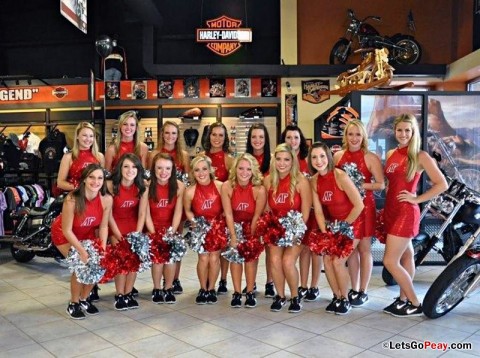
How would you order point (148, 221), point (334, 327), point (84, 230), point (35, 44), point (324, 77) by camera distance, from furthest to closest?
point (35, 44), point (324, 77), point (148, 221), point (84, 230), point (334, 327)

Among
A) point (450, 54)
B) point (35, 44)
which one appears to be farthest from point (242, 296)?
point (35, 44)

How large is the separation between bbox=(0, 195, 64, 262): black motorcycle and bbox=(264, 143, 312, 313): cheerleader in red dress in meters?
3.07

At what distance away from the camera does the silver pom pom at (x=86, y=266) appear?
3.77 m

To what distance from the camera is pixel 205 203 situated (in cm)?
420

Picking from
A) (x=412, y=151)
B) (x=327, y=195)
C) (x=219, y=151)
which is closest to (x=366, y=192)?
(x=327, y=195)

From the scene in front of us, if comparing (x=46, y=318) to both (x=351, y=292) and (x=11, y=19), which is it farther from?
(x=11, y=19)

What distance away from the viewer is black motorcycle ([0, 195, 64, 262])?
578cm

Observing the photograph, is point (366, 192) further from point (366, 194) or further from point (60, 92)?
point (60, 92)

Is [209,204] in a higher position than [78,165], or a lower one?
lower

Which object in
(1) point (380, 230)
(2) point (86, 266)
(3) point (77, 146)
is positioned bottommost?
(2) point (86, 266)

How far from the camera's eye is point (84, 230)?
153 inches

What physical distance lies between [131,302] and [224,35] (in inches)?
288

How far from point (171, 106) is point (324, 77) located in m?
3.34

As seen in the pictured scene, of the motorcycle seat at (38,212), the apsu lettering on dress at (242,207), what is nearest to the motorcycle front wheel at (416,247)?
the apsu lettering on dress at (242,207)
